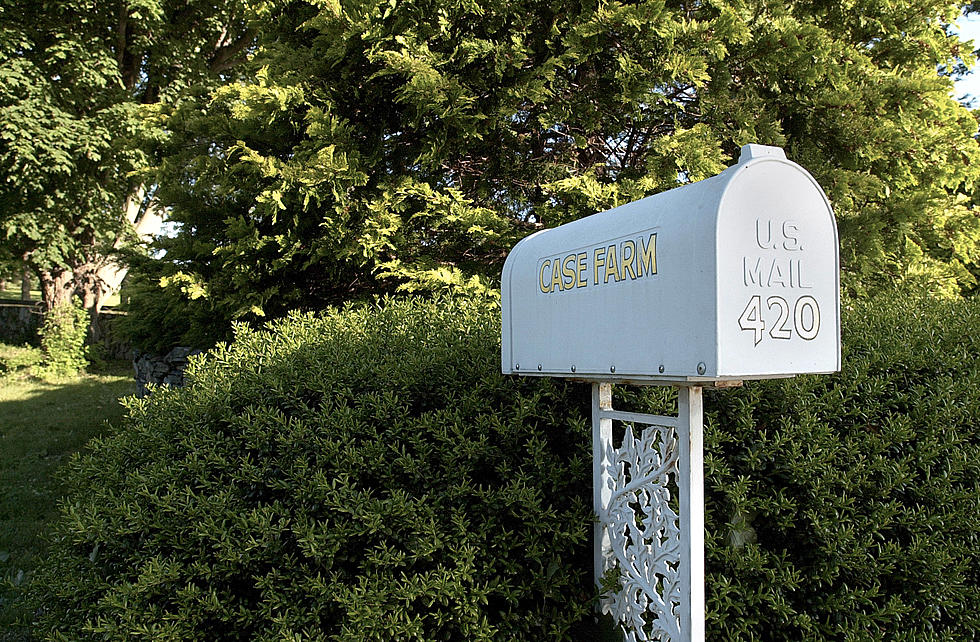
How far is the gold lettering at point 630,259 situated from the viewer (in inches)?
74.8

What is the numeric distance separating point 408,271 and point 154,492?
260cm

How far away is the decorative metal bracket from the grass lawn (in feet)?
7.03

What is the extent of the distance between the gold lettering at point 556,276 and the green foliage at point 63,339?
1231 centimetres

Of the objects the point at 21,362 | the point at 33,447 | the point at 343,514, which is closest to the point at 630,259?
the point at 343,514

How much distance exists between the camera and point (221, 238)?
564 cm

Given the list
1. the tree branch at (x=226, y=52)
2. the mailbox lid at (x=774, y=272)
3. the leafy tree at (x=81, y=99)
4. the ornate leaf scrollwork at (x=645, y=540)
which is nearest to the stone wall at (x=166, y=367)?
the leafy tree at (x=81, y=99)

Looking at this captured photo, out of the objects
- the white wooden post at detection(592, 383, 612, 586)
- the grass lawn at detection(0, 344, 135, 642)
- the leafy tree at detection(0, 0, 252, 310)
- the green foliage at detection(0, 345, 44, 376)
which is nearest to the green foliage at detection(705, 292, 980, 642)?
the white wooden post at detection(592, 383, 612, 586)

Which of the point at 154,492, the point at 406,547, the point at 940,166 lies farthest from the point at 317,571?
the point at 940,166

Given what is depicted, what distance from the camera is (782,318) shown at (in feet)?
5.69

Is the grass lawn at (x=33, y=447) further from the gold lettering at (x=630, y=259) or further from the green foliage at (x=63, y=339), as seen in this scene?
the gold lettering at (x=630, y=259)

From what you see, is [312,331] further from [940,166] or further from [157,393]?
[940,166]

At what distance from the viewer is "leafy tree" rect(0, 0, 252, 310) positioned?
10.2 m

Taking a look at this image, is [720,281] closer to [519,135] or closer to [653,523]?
[653,523]

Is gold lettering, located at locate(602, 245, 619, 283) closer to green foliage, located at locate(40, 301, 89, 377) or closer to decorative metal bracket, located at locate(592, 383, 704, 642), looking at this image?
decorative metal bracket, located at locate(592, 383, 704, 642)
